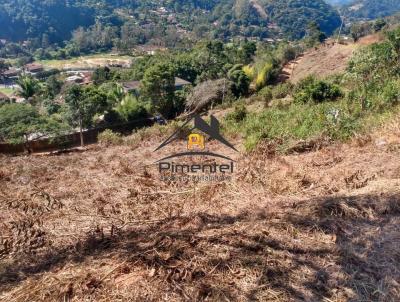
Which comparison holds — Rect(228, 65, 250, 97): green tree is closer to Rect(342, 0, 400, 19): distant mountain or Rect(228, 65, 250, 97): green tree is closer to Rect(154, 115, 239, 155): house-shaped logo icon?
Rect(154, 115, 239, 155): house-shaped logo icon

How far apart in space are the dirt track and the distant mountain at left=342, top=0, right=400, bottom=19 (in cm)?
11932

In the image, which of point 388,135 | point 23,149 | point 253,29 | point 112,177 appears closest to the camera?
point 112,177

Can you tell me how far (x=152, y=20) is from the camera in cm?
8412

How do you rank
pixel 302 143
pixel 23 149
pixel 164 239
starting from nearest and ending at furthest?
pixel 164 239, pixel 302 143, pixel 23 149

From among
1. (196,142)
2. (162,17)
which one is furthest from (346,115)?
(162,17)

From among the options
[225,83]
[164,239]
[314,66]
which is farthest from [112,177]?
[314,66]

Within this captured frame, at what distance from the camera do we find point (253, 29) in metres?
79.1

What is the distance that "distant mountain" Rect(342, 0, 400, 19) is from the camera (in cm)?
10650

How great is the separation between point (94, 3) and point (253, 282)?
11296 centimetres

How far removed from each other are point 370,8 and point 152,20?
245 ft

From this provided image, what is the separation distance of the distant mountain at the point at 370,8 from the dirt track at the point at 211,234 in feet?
391

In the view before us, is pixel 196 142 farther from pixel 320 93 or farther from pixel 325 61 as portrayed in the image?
pixel 325 61

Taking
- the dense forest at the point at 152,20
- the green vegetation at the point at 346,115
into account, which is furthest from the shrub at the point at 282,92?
the dense forest at the point at 152,20

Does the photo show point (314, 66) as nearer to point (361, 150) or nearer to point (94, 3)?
point (361, 150)
